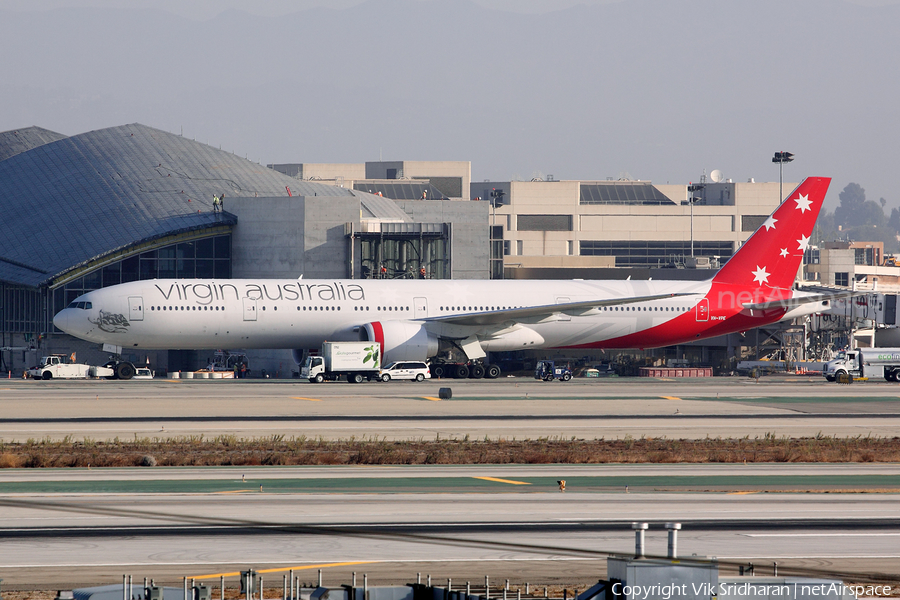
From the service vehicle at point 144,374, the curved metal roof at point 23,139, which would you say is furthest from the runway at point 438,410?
the curved metal roof at point 23,139

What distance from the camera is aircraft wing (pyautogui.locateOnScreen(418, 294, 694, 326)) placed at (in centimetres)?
6494

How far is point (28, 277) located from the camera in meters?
86.1

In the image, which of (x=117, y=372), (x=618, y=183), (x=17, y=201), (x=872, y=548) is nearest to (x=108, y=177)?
(x=17, y=201)

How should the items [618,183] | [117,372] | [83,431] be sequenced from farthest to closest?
1. [618,183]
2. [117,372]
3. [83,431]

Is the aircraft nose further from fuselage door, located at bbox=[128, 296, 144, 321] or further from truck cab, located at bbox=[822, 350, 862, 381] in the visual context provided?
truck cab, located at bbox=[822, 350, 862, 381]

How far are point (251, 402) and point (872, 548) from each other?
34296 mm

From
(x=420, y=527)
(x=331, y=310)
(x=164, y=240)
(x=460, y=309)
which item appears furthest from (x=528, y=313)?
(x=420, y=527)

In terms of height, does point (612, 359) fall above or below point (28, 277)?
below

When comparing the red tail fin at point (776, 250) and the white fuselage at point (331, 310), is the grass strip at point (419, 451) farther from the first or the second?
the red tail fin at point (776, 250)

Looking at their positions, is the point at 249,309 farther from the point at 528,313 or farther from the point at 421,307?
the point at 528,313

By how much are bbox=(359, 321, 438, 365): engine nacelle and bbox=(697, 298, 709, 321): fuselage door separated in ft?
62.1

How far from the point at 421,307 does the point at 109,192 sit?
4010cm

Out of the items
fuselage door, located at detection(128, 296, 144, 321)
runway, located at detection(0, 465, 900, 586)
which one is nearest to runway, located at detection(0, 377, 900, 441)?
fuselage door, located at detection(128, 296, 144, 321)

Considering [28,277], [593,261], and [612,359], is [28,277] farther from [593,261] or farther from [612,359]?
[593,261]
